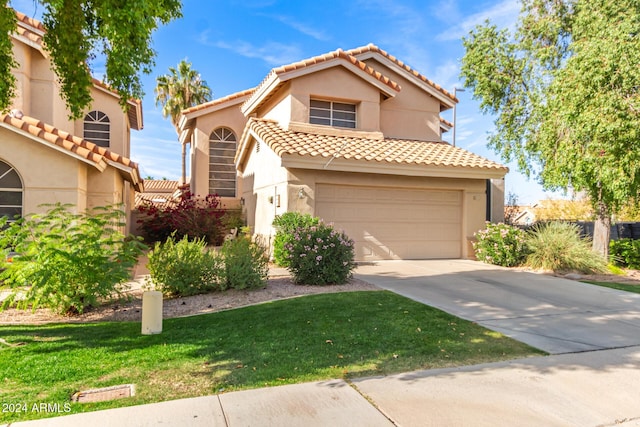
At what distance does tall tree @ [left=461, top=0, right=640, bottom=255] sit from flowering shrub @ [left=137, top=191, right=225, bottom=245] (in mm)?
12953

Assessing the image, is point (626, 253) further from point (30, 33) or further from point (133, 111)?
point (30, 33)

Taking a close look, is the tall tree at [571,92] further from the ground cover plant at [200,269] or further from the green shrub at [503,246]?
the ground cover plant at [200,269]

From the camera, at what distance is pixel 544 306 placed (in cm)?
779

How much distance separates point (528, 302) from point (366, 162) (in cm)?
622

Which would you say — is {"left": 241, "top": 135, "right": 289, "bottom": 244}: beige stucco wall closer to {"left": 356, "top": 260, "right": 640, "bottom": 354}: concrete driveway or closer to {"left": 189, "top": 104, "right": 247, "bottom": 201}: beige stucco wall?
{"left": 189, "top": 104, "right": 247, "bottom": 201}: beige stucco wall

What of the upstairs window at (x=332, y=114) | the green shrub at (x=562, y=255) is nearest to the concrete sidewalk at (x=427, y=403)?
the green shrub at (x=562, y=255)

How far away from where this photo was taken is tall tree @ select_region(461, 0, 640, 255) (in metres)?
12.3

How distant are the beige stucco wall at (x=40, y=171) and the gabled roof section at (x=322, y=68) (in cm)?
659

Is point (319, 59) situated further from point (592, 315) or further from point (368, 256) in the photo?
point (592, 315)

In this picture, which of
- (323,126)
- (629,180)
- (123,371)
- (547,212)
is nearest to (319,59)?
(323,126)

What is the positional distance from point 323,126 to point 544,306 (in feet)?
30.3

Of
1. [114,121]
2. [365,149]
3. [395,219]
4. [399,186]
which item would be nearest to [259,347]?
[395,219]

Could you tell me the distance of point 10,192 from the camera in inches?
437

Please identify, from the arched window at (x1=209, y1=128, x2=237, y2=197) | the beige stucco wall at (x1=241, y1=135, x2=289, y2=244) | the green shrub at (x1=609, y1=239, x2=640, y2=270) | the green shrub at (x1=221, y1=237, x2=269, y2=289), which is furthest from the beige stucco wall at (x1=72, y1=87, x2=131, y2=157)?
the green shrub at (x1=609, y1=239, x2=640, y2=270)
